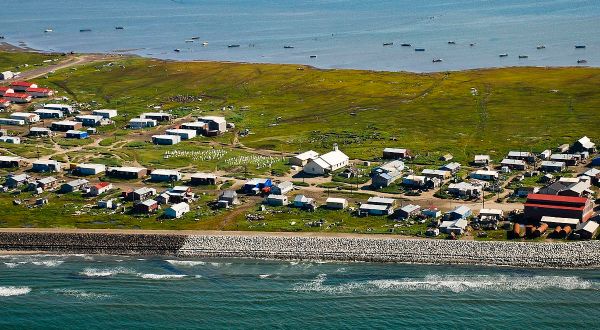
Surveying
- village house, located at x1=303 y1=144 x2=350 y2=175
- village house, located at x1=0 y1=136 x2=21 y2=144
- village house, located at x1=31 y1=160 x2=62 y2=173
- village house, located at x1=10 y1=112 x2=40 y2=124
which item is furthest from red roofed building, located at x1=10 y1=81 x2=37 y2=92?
village house, located at x1=303 y1=144 x2=350 y2=175

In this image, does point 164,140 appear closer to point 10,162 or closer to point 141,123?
point 141,123

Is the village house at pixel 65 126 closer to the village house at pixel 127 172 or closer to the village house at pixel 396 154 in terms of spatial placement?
the village house at pixel 127 172

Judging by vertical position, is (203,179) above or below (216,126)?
below

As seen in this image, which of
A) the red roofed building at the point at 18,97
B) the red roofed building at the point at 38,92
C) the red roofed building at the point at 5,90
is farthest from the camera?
the red roofed building at the point at 38,92

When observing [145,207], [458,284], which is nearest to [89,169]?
[145,207]

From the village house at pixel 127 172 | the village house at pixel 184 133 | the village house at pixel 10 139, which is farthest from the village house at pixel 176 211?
the village house at pixel 10 139

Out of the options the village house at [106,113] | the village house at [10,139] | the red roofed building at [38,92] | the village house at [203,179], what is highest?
the red roofed building at [38,92]

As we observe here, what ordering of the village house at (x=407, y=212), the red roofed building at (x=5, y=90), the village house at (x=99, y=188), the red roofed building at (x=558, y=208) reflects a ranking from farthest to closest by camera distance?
the red roofed building at (x=5, y=90) → the village house at (x=99, y=188) → the village house at (x=407, y=212) → the red roofed building at (x=558, y=208)
